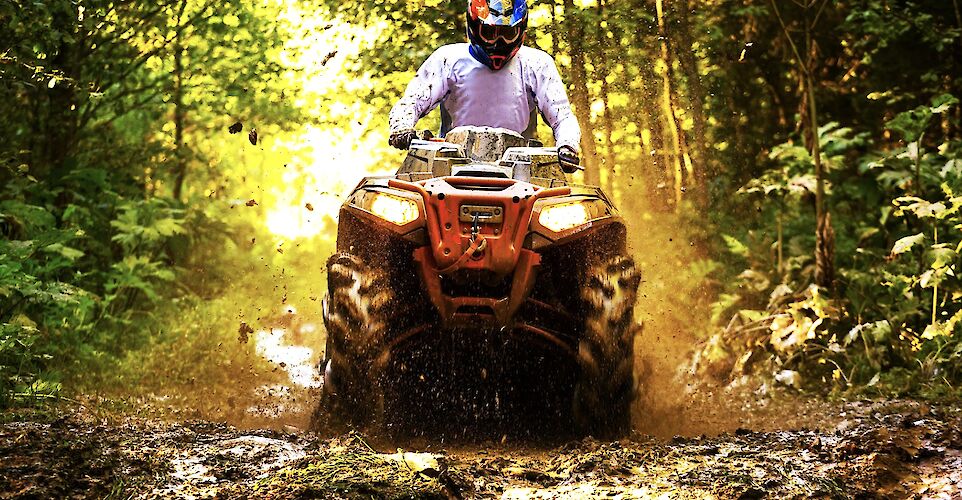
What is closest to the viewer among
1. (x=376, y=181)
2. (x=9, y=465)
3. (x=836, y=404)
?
(x=9, y=465)

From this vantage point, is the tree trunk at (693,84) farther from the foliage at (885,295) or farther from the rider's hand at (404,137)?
the rider's hand at (404,137)

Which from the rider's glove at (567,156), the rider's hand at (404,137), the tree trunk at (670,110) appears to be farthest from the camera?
the tree trunk at (670,110)

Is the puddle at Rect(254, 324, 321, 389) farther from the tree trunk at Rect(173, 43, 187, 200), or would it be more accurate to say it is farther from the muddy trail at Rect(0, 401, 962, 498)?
the muddy trail at Rect(0, 401, 962, 498)

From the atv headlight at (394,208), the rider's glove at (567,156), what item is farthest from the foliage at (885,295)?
the atv headlight at (394,208)

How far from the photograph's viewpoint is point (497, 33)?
729 centimetres

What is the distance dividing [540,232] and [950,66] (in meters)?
6.69

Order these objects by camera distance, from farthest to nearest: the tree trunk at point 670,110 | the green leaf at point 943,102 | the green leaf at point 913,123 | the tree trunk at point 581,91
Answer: the tree trunk at point 670,110
the tree trunk at point 581,91
the green leaf at point 913,123
the green leaf at point 943,102

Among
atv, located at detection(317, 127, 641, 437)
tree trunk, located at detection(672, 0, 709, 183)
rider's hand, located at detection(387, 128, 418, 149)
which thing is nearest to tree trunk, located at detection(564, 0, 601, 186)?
tree trunk, located at detection(672, 0, 709, 183)

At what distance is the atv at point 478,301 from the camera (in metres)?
5.75

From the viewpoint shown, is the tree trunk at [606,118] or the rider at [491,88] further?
the tree trunk at [606,118]

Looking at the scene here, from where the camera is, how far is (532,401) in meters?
6.51

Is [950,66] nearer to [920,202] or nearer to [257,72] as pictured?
[920,202]

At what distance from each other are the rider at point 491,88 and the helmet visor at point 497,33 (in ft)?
0.03

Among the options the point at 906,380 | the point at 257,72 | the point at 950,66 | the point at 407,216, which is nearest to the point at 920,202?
the point at 906,380
